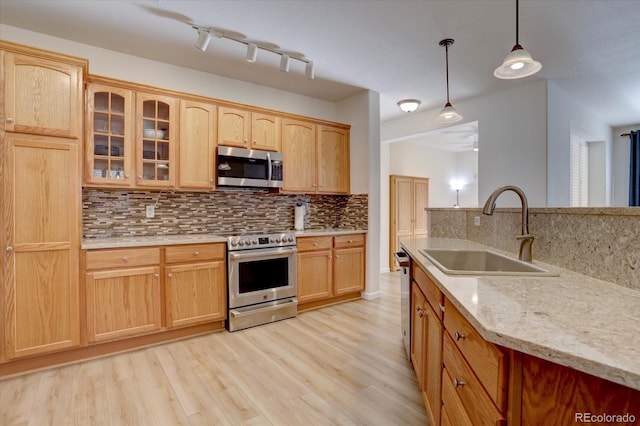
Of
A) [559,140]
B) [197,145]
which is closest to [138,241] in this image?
[197,145]

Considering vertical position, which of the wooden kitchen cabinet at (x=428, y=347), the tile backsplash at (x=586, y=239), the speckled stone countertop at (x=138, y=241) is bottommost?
the wooden kitchen cabinet at (x=428, y=347)

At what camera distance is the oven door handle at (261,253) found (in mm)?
3097

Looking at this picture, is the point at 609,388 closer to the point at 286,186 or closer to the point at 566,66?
the point at 286,186

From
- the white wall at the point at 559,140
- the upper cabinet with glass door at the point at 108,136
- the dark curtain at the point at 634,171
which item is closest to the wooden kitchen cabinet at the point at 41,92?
the upper cabinet with glass door at the point at 108,136

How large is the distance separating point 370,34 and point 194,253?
2491 millimetres

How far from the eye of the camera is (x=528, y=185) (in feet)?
12.4

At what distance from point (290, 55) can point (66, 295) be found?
279 centimetres

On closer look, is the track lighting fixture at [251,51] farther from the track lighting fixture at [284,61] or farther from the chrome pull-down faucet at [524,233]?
the chrome pull-down faucet at [524,233]

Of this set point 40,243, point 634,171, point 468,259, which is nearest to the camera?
point 468,259

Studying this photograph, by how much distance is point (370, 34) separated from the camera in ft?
8.91

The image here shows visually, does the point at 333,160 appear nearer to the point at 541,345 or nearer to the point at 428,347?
the point at 428,347

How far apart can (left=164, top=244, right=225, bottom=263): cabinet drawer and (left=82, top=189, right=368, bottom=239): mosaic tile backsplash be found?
1.86 feet

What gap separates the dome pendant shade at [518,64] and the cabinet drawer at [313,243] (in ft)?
7.80

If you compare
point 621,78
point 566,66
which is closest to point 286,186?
point 566,66
